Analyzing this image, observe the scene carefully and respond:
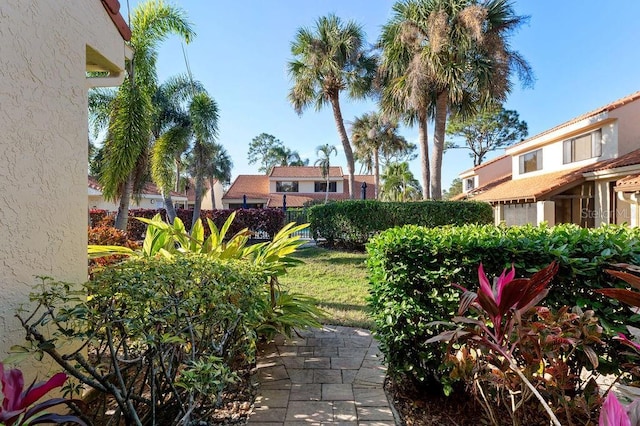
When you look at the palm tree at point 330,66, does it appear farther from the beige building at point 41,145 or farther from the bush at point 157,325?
the bush at point 157,325

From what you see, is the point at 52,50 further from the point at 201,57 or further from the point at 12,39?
the point at 201,57

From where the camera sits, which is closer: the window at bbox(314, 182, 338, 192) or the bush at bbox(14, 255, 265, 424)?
the bush at bbox(14, 255, 265, 424)

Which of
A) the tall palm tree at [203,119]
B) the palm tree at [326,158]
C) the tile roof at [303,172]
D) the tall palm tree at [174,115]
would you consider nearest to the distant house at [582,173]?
the tall palm tree at [203,119]

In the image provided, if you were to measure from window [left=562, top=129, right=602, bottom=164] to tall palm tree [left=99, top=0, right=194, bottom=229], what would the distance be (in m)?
16.7

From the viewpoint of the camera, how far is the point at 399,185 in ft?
107

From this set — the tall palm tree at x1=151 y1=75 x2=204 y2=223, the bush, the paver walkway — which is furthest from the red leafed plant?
the tall palm tree at x1=151 y1=75 x2=204 y2=223

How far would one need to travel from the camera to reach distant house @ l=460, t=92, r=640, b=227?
1233 centimetres

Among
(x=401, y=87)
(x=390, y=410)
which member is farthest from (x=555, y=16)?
(x=390, y=410)

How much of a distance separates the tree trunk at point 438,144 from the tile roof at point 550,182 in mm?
4281

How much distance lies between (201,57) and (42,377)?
27.9 ft

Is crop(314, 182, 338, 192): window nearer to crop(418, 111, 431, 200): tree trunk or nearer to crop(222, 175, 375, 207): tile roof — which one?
crop(222, 175, 375, 207): tile roof

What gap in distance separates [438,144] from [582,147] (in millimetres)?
7152

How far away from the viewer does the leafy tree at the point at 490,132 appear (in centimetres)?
3266

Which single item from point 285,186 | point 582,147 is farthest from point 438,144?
point 285,186
